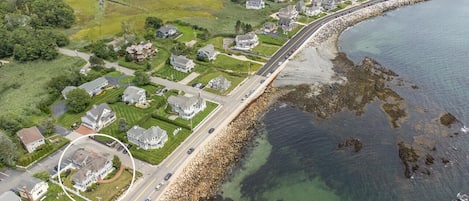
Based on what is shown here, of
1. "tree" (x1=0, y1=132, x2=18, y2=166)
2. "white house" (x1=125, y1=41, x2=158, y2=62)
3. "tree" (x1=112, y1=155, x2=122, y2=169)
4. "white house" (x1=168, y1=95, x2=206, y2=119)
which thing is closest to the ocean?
"white house" (x1=168, y1=95, x2=206, y2=119)

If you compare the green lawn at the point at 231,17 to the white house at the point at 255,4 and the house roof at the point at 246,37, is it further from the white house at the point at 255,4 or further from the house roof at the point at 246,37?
the house roof at the point at 246,37

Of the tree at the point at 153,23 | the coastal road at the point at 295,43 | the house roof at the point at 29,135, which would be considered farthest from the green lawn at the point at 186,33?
the house roof at the point at 29,135

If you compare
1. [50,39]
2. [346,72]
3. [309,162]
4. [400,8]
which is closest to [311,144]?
[309,162]

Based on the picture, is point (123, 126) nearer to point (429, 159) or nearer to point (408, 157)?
point (408, 157)

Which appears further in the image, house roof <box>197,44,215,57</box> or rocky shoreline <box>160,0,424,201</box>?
house roof <box>197,44,215,57</box>

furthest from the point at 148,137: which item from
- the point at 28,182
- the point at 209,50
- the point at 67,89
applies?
the point at 209,50

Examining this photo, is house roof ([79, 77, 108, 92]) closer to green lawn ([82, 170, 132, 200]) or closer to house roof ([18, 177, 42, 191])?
house roof ([18, 177, 42, 191])

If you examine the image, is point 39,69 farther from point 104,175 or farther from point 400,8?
point 400,8
